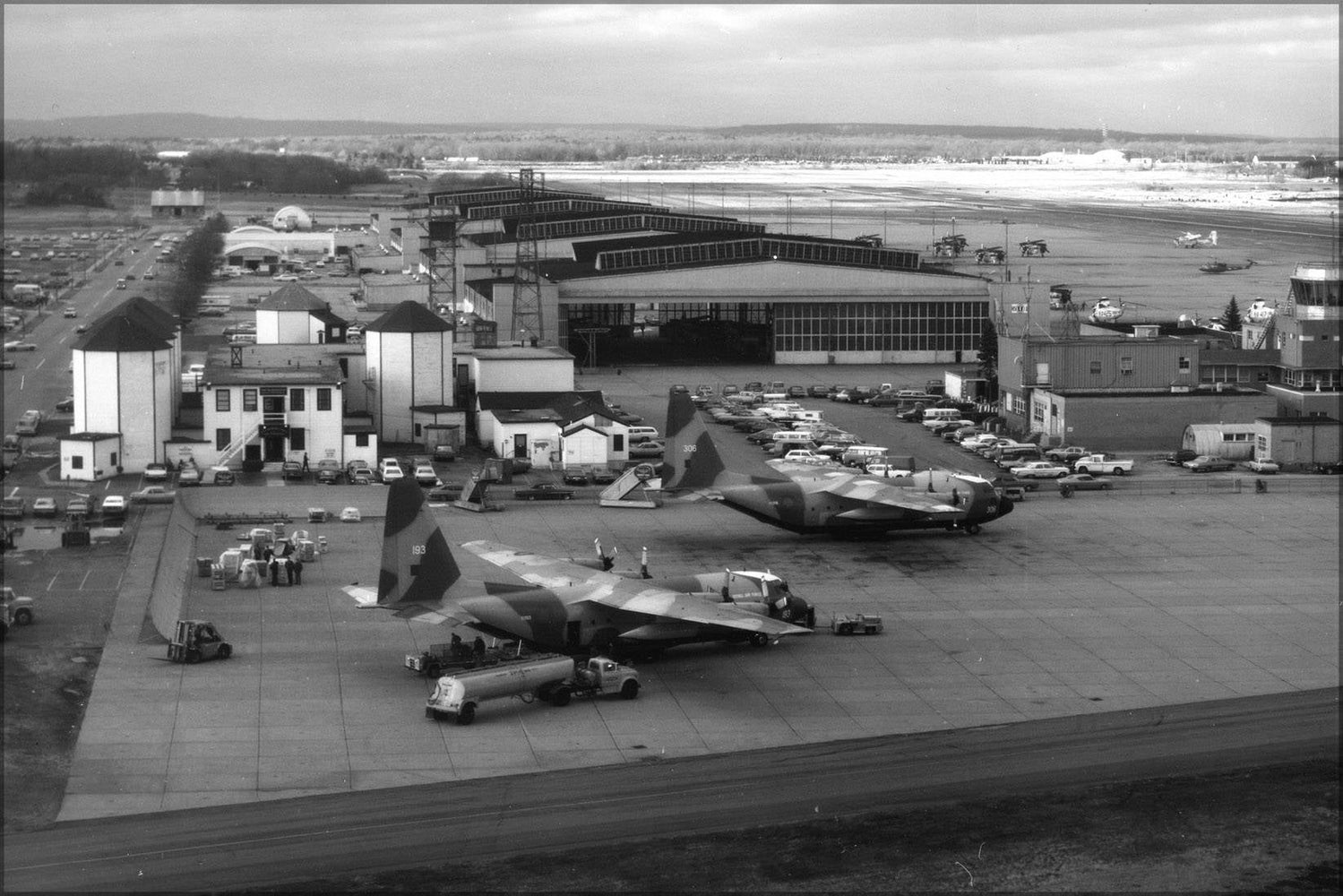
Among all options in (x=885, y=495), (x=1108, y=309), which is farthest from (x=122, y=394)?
(x=1108, y=309)

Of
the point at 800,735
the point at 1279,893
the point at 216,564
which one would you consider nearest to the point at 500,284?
the point at 216,564

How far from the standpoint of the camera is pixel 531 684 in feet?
138

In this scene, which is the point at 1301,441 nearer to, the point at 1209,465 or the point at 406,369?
the point at 1209,465

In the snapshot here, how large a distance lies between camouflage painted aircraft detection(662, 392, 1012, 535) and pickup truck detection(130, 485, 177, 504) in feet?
70.0

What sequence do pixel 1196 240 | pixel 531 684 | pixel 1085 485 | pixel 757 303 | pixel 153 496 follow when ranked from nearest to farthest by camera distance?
pixel 531 684 < pixel 153 496 < pixel 1085 485 < pixel 757 303 < pixel 1196 240

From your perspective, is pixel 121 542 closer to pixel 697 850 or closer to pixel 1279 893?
pixel 697 850

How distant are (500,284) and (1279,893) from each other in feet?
305

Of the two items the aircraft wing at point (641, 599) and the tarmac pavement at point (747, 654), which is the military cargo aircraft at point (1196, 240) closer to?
the tarmac pavement at point (747, 654)

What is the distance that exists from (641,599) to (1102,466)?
123 ft

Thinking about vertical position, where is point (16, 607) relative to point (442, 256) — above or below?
below

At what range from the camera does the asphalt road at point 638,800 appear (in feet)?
102

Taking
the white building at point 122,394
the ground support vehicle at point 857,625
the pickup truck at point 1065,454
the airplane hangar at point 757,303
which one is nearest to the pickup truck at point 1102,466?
the pickup truck at point 1065,454

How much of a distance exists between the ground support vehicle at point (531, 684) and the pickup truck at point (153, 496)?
1154 inches

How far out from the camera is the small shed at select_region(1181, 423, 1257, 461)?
81438mm
